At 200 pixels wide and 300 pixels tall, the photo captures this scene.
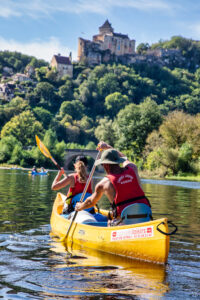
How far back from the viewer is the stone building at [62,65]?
15450 cm

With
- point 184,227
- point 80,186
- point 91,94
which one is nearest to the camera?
point 80,186

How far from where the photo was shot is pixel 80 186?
914cm

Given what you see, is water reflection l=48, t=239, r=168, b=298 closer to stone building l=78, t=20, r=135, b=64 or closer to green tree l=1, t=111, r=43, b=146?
green tree l=1, t=111, r=43, b=146

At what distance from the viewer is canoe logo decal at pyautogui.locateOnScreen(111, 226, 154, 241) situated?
6465 mm

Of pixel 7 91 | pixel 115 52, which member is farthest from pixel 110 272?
pixel 115 52

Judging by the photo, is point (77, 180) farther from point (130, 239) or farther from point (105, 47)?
point (105, 47)

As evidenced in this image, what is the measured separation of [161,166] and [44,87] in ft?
292

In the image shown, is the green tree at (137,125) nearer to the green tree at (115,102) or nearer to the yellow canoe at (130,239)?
the yellow canoe at (130,239)

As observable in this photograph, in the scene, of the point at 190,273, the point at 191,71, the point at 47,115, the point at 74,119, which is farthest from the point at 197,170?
the point at 191,71

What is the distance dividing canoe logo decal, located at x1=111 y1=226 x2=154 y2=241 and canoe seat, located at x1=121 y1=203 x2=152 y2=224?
0.25m

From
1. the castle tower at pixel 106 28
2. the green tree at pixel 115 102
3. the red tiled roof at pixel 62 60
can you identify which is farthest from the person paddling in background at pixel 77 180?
the castle tower at pixel 106 28

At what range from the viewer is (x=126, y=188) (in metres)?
6.74

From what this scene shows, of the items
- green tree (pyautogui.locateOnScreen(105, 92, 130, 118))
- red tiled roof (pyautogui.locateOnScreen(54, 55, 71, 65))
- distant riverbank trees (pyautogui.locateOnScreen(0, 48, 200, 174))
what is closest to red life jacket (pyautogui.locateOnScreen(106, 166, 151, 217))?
distant riverbank trees (pyautogui.locateOnScreen(0, 48, 200, 174))

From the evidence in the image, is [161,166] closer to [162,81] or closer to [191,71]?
[162,81]
